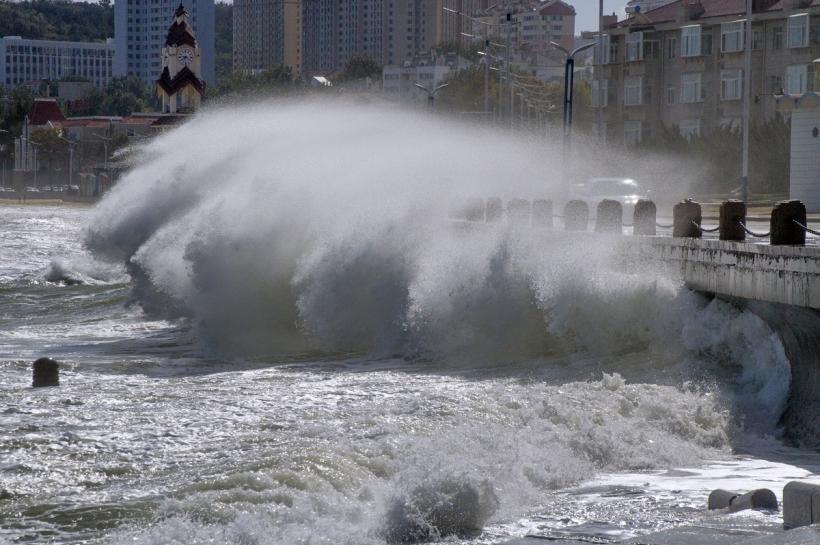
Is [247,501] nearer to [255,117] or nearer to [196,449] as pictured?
[196,449]

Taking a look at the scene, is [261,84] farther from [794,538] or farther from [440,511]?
[794,538]

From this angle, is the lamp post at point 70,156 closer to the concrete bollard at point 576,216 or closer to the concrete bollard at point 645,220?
the concrete bollard at point 576,216

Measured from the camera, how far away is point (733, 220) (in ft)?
54.9

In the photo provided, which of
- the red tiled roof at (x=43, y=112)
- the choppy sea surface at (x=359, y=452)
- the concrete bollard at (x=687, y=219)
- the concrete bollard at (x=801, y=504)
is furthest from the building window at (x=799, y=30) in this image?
the red tiled roof at (x=43, y=112)

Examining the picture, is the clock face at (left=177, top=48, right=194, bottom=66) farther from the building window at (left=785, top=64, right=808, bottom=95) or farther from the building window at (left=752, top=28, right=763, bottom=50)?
the building window at (left=785, top=64, right=808, bottom=95)

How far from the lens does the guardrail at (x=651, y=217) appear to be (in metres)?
14.9

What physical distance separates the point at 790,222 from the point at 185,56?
120 meters

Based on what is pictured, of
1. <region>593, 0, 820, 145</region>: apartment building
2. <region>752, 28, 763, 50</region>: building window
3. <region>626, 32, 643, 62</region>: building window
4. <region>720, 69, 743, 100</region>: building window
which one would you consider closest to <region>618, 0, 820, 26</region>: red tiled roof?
<region>593, 0, 820, 145</region>: apartment building

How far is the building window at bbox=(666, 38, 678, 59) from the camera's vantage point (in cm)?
7051

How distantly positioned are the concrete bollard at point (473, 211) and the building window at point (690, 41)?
44.5m

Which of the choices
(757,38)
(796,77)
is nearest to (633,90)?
(757,38)

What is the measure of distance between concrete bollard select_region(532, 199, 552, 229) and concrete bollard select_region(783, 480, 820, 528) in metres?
14.3

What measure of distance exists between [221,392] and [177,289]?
11.5 metres

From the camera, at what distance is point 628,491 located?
10.8 m
